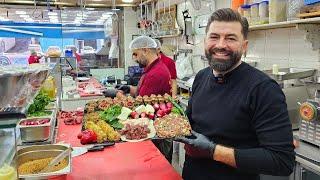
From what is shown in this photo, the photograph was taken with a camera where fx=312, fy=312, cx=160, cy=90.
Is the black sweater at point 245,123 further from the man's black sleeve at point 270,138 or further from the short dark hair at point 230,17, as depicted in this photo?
the short dark hair at point 230,17

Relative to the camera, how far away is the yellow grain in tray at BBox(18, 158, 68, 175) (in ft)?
4.53

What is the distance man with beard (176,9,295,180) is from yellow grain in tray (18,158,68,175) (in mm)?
611

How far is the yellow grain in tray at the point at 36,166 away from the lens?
1380 mm

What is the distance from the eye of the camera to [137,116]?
91.3 inches

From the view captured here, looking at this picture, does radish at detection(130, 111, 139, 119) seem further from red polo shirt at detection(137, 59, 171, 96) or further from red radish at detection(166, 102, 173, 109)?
red polo shirt at detection(137, 59, 171, 96)

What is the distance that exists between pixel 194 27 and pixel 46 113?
10.5 feet

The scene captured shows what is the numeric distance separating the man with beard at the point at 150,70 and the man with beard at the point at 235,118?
4.91ft

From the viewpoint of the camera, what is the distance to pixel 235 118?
1.48 meters

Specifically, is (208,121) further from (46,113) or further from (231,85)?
(46,113)

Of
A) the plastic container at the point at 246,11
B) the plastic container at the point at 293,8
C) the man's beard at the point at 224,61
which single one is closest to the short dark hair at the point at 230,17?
the man's beard at the point at 224,61

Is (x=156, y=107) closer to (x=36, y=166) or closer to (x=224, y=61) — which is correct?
(x=224, y=61)

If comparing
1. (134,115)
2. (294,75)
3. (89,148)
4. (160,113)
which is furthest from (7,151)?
(294,75)

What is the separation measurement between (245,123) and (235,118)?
5 centimetres

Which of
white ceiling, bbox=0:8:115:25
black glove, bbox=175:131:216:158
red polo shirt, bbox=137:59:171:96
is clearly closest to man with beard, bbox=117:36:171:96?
red polo shirt, bbox=137:59:171:96
